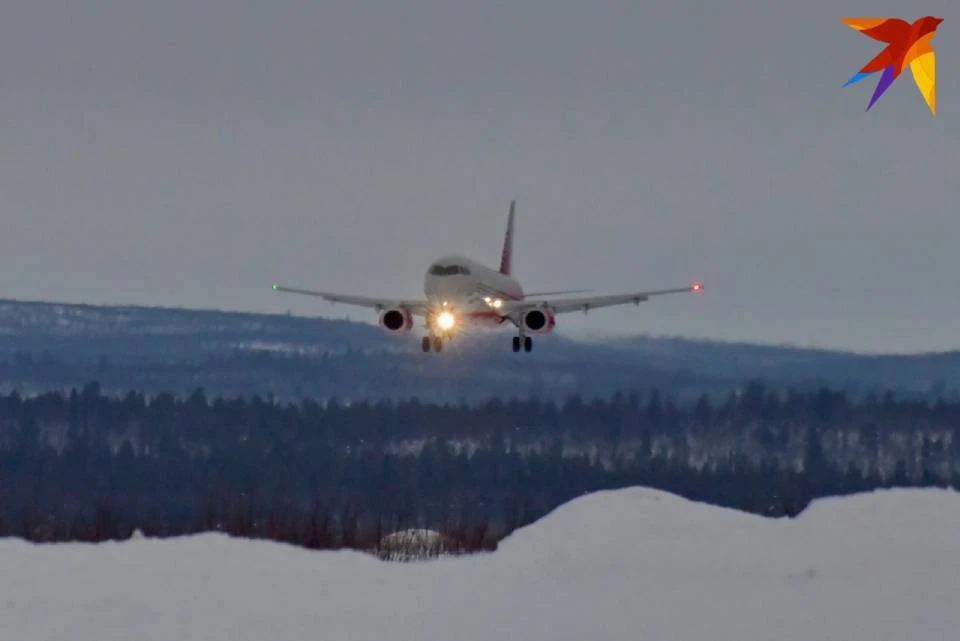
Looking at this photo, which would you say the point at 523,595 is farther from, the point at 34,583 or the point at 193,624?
the point at 34,583

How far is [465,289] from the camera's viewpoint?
303 ft

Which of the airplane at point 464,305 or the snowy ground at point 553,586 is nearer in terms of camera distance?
the snowy ground at point 553,586

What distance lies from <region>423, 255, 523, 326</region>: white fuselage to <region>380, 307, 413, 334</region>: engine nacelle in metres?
1.73

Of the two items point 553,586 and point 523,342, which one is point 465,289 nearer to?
point 523,342

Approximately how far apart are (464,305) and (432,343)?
346 centimetres

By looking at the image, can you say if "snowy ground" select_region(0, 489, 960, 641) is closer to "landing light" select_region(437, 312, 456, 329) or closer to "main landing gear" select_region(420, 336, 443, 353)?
"main landing gear" select_region(420, 336, 443, 353)

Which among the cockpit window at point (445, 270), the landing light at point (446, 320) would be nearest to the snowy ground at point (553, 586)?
the landing light at point (446, 320)

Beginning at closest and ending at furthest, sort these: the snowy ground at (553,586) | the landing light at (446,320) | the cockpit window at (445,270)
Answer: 1. the snowy ground at (553,586)
2. the landing light at (446,320)
3. the cockpit window at (445,270)

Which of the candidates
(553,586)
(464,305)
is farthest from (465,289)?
(553,586)

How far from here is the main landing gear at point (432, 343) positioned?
294ft

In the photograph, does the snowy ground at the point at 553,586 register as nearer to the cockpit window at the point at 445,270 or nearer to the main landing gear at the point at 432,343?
the main landing gear at the point at 432,343

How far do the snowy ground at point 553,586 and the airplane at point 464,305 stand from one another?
119 ft

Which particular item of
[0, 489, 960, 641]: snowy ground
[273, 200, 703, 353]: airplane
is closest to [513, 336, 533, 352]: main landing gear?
[273, 200, 703, 353]: airplane

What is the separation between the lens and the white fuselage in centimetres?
9138
